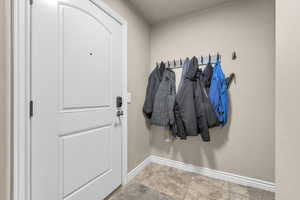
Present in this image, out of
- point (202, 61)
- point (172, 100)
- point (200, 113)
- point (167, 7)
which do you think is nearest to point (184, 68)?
point (202, 61)

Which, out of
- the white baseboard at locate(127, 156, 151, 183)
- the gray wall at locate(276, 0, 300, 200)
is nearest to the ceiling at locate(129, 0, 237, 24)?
the gray wall at locate(276, 0, 300, 200)

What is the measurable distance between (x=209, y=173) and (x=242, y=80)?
1218mm

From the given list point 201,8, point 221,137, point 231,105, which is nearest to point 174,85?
point 231,105

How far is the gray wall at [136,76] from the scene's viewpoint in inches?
64.0

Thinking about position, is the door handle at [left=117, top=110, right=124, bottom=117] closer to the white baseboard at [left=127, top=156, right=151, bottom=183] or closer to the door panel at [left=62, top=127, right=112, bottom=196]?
the door panel at [left=62, top=127, right=112, bottom=196]

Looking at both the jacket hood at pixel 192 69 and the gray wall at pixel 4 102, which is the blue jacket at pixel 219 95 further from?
the gray wall at pixel 4 102

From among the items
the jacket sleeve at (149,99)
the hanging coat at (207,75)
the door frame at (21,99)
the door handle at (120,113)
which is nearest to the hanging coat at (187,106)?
the hanging coat at (207,75)

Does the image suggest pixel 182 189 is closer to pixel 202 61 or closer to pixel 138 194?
pixel 138 194

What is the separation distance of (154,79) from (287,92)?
56.1 inches

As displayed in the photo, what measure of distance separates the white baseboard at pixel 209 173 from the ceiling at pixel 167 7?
2.09m

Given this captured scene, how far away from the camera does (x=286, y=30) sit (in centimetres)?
62

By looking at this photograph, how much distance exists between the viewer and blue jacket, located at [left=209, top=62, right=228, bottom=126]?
60.5 inches

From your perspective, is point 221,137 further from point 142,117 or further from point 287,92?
point 287,92

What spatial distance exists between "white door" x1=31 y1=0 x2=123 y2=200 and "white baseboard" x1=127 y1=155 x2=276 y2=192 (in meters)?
0.53
